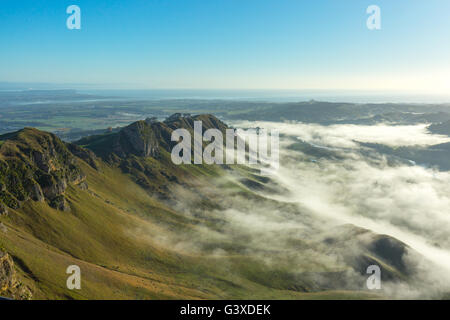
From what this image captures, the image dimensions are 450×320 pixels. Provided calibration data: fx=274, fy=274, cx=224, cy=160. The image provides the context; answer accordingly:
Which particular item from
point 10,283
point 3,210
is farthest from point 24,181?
point 10,283

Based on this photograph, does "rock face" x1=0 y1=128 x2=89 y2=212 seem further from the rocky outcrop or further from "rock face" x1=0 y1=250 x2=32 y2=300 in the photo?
"rock face" x1=0 y1=250 x2=32 y2=300

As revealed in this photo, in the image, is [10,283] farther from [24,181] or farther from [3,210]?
[24,181]

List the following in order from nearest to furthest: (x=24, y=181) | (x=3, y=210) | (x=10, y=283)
→ (x=10, y=283) < (x=3, y=210) < (x=24, y=181)

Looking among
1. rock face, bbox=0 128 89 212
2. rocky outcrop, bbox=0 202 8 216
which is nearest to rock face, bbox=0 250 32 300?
rocky outcrop, bbox=0 202 8 216

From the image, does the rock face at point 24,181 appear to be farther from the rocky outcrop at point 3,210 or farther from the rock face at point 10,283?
the rock face at point 10,283

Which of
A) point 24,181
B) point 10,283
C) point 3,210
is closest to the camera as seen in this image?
point 10,283

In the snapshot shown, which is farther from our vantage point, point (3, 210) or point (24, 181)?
point (24, 181)
